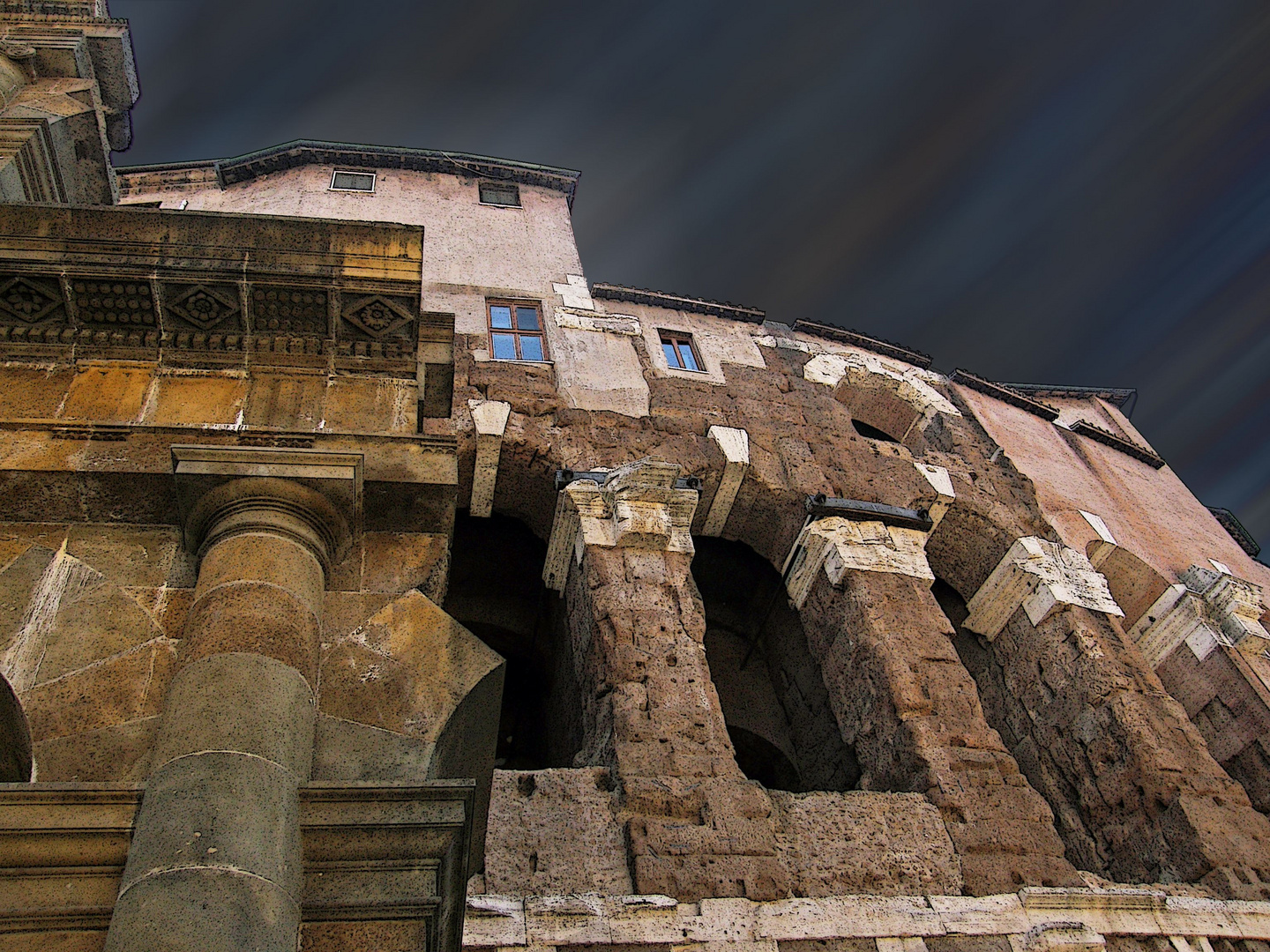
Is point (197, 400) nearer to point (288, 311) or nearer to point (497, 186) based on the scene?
point (288, 311)

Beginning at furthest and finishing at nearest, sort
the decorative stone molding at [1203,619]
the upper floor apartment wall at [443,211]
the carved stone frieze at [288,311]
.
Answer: the upper floor apartment wall at [443,211], the decorative stone molding at [1203,619], the carved stone frieze at [288,311]

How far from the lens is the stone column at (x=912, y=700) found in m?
6.40

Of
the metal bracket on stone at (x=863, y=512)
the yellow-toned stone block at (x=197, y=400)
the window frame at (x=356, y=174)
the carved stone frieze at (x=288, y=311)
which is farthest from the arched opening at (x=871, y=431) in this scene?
the yellow-toned stone block at (x=197, y=400)

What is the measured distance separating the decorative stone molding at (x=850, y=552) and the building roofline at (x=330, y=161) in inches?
365

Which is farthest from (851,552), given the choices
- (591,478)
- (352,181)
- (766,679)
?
(352,181)

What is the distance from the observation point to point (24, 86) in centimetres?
724

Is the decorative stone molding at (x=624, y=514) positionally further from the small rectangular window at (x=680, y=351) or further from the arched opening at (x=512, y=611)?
the small rectangular window at (x=680, y=351)

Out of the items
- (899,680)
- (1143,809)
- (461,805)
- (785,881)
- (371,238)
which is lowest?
(461,805)

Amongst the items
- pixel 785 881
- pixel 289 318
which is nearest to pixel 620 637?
pixel 785 881

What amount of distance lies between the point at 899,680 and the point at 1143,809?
2.31m

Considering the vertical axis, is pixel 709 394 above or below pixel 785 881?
above

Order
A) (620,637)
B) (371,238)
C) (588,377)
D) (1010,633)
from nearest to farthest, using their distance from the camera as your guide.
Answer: (371,238) → (620,637) → (1010,633) → (588,377)

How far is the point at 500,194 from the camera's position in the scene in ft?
49.5

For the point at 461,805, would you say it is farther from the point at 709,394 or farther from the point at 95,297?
the point at 709,394
